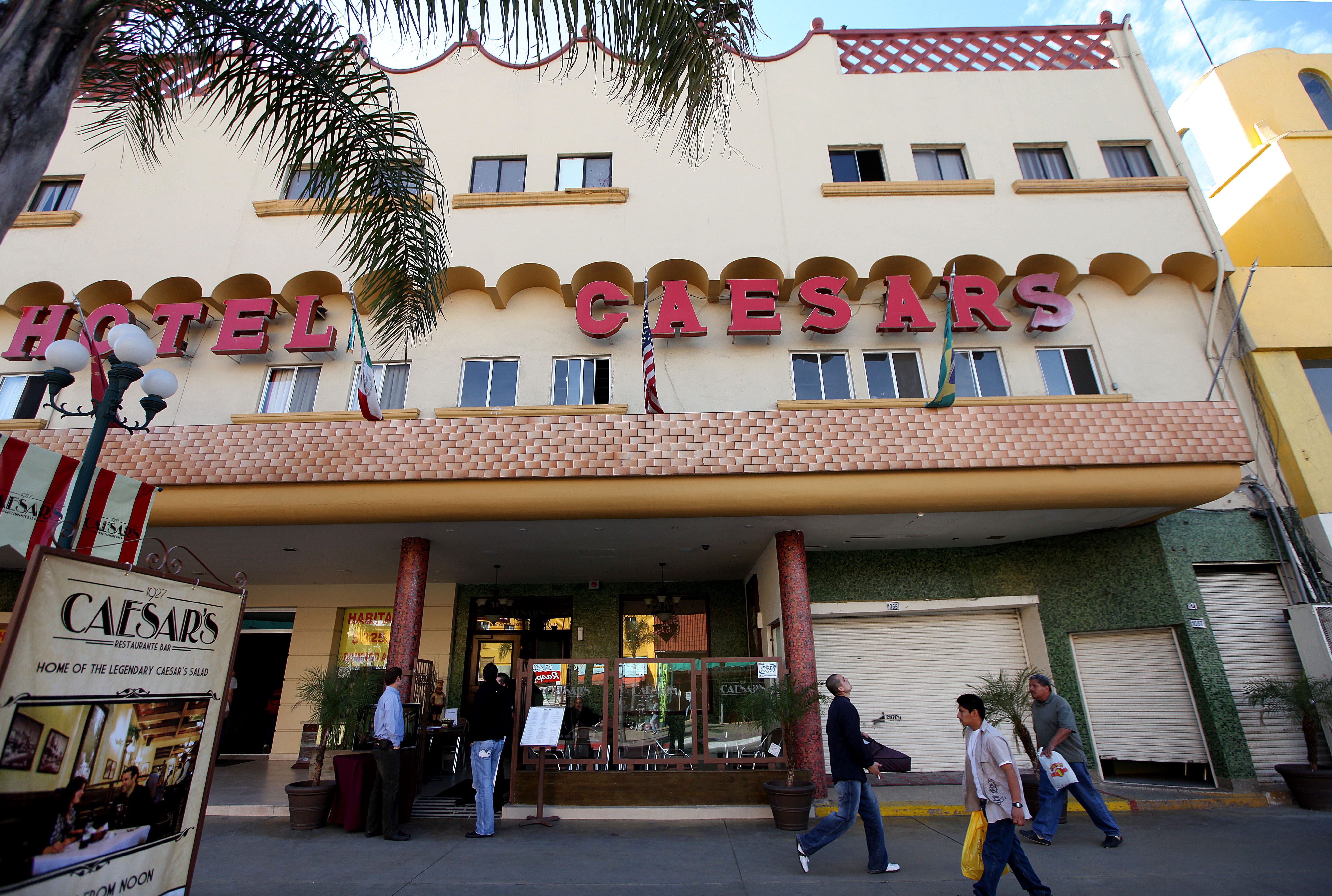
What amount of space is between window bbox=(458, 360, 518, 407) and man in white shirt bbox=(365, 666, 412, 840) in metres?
5.07

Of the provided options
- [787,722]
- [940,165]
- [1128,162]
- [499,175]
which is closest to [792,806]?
[787,722]

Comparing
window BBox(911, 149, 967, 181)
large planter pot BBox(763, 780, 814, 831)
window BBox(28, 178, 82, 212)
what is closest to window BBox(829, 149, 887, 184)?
window BBox(911, 149, 967, 181)

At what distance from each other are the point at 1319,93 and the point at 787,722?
689 inches

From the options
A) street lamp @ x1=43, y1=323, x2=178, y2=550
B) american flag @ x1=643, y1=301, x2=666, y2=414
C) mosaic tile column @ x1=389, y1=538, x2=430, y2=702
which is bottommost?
mosaic tile column @ x1=389, y1=538, x2=430, y2=702

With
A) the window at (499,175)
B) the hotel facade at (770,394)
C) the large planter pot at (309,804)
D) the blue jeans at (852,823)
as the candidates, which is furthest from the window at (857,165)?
the large planter pot at (309,804)

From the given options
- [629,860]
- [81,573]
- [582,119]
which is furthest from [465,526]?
[582,119]

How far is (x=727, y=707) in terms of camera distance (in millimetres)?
9523

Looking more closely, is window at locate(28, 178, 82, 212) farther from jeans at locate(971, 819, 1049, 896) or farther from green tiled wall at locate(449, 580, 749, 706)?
jeans at locate(971, 819, 1049, 896)

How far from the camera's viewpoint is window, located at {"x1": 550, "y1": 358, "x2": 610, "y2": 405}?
37.9 feet

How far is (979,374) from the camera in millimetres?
11797

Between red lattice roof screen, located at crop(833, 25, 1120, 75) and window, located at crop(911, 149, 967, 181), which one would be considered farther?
red lattice roof screen, located at crop(833, 25, 1120, 75)

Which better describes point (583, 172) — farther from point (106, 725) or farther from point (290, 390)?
point (106, 725)

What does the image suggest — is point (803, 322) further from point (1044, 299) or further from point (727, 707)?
point (727, 707)

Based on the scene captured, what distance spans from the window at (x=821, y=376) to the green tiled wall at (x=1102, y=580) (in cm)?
318
